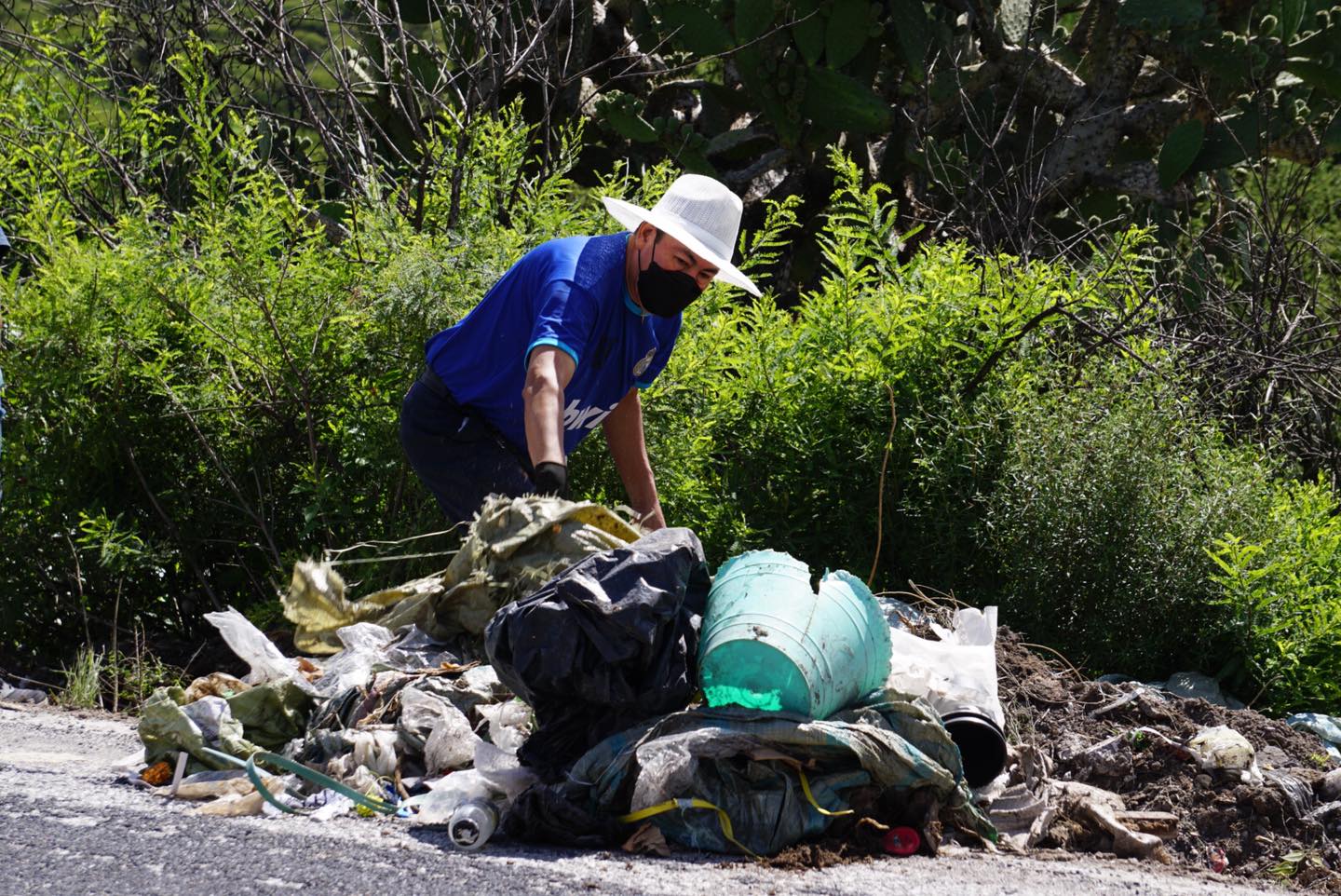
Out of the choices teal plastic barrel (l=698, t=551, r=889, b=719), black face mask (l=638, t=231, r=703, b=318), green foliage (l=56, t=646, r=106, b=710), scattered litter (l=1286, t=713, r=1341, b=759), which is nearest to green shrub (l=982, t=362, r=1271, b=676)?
scattered litter (l=1286, t=713, r=1341, b=759)

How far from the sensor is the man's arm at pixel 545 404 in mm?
3986

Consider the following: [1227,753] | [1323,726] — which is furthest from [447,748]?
[1323,726]

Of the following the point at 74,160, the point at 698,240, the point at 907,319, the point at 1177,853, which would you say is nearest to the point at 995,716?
the point at 1177,853

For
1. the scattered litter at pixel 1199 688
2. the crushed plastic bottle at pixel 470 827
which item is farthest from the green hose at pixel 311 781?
the scattered litter at pixel 1199 688

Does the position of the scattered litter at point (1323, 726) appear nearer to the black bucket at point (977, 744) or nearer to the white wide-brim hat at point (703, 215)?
the black bucket at point (977, 744)

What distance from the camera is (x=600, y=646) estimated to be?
341 cm

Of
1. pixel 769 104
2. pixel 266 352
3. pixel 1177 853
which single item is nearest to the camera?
pixel 1177 853

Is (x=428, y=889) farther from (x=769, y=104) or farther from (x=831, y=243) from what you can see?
(x=769, y=104)

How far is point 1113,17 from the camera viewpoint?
415 inches

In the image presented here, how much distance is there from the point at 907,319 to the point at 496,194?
2067mm

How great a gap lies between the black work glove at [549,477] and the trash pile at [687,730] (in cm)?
6

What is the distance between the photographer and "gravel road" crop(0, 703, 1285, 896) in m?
2.90

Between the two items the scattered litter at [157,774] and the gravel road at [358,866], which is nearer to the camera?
the gravel road at [358,866]

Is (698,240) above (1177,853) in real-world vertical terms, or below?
above
